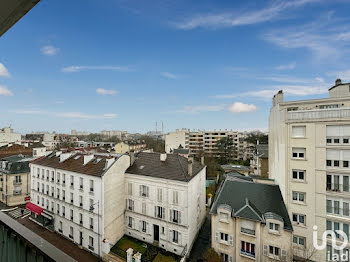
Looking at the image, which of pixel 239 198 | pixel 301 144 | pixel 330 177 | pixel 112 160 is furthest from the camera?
pixel 112 160

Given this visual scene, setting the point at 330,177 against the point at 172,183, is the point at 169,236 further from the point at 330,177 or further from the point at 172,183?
the point at 330,177

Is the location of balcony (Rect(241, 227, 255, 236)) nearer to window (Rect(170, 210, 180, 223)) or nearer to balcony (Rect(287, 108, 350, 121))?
window (Rect(170, 210, 180, 223))

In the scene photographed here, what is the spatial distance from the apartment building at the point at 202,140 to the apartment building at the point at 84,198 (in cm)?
3602

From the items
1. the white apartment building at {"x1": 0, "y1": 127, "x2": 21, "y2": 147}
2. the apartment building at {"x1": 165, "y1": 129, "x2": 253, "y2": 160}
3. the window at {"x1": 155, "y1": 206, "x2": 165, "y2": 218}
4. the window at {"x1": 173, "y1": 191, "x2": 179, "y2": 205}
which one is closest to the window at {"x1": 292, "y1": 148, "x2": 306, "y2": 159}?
the window at {"x1": 173, "y1": 191, "x2": 179, "y2": 205}

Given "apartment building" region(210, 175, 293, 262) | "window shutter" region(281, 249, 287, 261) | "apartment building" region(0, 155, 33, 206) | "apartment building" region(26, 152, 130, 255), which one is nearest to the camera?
"window shutter" region(281, 249, 287, 261)

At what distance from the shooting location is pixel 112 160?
14891 millimetres

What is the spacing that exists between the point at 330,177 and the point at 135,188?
13.9 metres

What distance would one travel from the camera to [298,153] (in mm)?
11234

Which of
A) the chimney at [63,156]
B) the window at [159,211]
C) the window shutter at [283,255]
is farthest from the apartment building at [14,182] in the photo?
the window shutter at [283,255]

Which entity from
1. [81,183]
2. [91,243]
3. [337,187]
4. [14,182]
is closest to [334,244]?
[337,187]

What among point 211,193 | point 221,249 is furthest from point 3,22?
point 211,193

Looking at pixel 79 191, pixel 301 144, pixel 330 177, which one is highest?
pixel 301 144

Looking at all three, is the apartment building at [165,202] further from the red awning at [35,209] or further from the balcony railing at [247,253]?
the red awning at [35,209]

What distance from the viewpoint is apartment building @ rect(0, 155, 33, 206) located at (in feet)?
70.4
